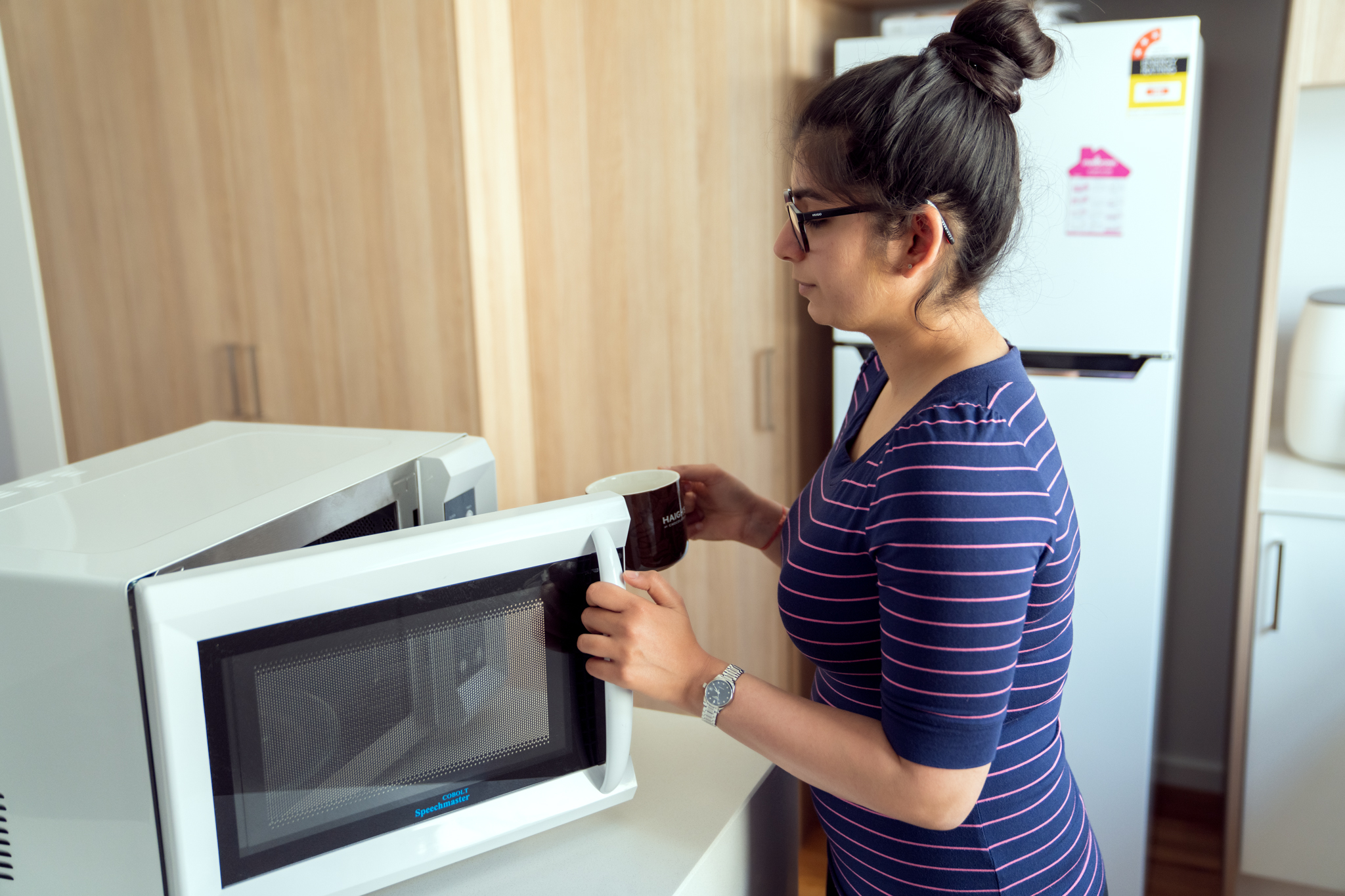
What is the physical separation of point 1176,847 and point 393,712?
6.29 ft

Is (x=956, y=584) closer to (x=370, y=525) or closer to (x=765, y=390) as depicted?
(x=370, y=525)

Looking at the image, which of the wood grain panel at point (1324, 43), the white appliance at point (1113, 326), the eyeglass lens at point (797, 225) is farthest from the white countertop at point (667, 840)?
the wood grain panel at point (1324, 43)

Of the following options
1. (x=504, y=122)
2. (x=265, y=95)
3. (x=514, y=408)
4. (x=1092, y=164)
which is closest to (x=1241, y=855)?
(x=1092, y=164)

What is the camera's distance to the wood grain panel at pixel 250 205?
1886 mm

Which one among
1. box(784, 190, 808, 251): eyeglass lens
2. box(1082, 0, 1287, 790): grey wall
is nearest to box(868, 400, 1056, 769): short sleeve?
box(784, 190, 808, 251): eyeglass lens

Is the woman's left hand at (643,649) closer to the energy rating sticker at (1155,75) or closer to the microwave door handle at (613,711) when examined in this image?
the microwave door handle at (613,711)

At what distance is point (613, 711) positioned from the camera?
0.79 meters

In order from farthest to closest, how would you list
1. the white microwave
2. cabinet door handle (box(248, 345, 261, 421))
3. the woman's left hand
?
cabinet door handle (box(248, 345, 261, 421)) → the woman's left hand → the white microwave

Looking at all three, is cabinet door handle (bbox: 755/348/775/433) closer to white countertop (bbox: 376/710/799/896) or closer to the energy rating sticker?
the energy rating sticker

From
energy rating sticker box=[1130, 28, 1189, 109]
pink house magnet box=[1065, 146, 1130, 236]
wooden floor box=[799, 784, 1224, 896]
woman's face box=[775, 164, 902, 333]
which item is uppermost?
energy rating sticker box=[1130, 28, 1189, 109]

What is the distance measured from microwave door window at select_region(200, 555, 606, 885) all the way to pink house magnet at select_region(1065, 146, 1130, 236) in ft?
3.96

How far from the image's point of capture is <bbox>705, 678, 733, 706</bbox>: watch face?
0.76 m

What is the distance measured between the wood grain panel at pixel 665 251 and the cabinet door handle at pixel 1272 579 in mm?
816

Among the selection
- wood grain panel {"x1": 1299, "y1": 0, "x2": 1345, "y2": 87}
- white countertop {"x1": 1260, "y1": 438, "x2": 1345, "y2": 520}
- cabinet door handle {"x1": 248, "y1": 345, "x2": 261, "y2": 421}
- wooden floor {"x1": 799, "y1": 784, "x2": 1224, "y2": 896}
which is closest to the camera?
wood grain panel {"x1": 1299, "y1": 0, "x2": 1345, "y2": 87}
